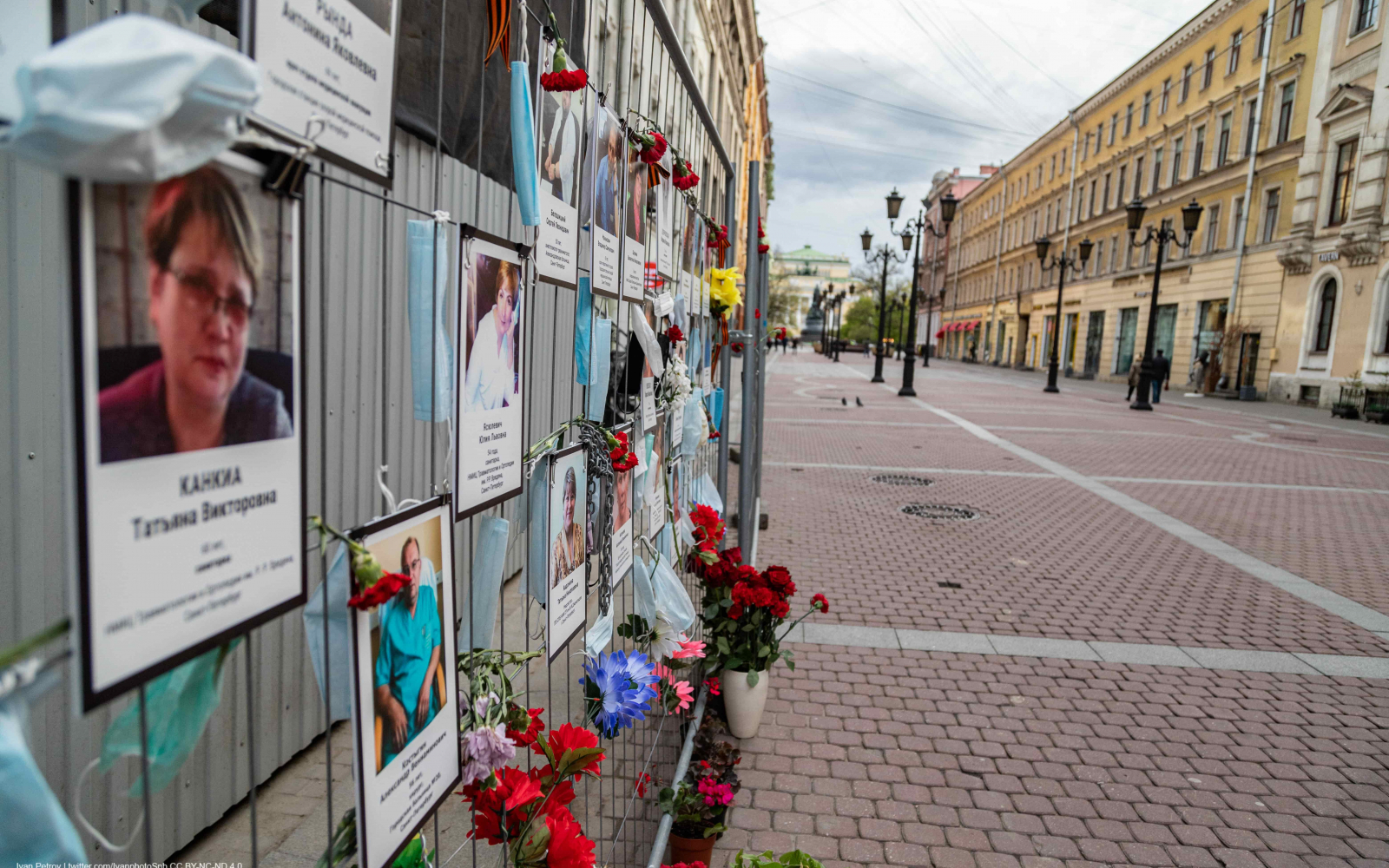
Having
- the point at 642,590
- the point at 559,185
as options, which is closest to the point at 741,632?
the point at 642,590

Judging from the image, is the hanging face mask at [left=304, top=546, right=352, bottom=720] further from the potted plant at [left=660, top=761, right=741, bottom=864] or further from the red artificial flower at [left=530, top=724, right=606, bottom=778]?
the potted plant at [left=660, top=761, right=741, bottom=864]

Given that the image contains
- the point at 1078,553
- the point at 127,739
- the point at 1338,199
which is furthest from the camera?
the point at 1338,199

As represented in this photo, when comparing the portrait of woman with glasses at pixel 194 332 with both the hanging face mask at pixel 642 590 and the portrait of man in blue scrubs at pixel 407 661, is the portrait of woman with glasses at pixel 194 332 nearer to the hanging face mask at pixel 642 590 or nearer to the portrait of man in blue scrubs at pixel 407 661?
the portrait of man in blue scrubs at pixel 407 661

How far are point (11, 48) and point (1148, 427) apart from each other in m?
19.5

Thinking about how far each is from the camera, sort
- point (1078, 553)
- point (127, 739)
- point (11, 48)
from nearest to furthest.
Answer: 1. point (11, 48)
2. point (127, 739)
3. point (1078, 553)

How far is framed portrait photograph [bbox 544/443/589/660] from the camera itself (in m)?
1.58

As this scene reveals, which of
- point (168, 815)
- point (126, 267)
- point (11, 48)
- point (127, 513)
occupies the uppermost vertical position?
point (11, 48)

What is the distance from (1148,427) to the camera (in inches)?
674

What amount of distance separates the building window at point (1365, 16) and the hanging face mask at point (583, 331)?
31.4 metres

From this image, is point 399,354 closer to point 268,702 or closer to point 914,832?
point 268,702

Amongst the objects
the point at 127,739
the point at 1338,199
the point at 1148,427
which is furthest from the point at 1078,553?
the point at 1338,199

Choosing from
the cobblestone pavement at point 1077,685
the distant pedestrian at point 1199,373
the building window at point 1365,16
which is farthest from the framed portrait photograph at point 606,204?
the distant pedestrian at point 1199,373

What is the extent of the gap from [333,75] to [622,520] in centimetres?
145

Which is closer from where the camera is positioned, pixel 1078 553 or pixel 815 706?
pixel 815 706
